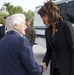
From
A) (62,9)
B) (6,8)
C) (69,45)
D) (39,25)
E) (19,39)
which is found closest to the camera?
(19,39)

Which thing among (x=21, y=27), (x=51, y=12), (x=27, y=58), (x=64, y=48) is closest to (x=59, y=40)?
(x=64, y=48)

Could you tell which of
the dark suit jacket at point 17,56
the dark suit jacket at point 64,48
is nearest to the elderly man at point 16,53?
the dark suit jacket at point 17,56

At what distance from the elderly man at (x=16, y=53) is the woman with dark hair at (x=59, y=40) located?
28.4 inches

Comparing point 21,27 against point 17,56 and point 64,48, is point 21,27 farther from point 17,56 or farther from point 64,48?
point 64,48

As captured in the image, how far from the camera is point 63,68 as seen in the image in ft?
15.4

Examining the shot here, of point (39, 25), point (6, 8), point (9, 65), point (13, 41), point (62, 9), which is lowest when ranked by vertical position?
point (6, 8)

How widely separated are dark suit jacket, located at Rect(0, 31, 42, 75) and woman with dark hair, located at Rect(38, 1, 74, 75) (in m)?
0.77

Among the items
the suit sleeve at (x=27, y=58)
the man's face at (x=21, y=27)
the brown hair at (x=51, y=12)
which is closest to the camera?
the suit sleeve at (x=27, y=58)

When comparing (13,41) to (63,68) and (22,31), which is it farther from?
(63,68)

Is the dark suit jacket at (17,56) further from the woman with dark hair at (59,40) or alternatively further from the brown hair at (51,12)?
the brown hair at (51,12)

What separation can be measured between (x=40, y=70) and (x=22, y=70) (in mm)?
238

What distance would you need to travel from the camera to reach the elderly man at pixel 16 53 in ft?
12.6

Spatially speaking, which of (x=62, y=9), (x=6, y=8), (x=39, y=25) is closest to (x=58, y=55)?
(x=62, y=9)

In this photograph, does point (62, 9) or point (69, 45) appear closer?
point (69, 45)
